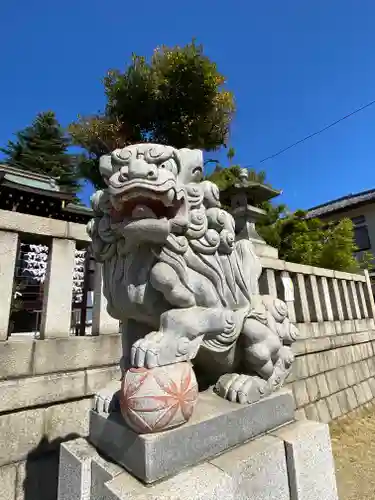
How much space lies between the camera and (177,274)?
1320mm

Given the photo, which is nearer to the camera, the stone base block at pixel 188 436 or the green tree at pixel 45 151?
the stone base block at pixel 188 436

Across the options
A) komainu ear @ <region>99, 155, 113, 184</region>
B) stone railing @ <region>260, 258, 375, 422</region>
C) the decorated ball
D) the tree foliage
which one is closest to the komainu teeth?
komainu ear @ <region>99, 155, 113, 184</region>

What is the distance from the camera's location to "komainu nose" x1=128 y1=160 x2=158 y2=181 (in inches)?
47.7

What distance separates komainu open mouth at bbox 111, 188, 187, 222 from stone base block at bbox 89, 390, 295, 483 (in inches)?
33.2

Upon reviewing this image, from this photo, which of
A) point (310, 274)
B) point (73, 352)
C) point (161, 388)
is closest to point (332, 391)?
point (310, 274)

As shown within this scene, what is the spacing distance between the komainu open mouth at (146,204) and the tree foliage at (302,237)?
17.0ft

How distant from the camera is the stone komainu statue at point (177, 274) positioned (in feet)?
4.08

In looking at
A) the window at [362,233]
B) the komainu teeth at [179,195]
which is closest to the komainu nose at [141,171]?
the komainu teeth at [179,195]

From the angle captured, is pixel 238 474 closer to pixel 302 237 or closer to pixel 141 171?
pixel 141 171

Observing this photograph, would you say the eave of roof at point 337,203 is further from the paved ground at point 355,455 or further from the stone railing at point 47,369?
the stone railing at point 47,369

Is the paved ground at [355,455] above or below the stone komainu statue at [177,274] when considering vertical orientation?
below

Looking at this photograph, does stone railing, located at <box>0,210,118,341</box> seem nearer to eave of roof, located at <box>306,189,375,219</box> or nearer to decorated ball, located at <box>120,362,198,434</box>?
decorated ball, located at <box>120,362,198,434</box>

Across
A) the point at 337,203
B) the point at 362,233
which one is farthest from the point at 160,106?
the point at 337,203

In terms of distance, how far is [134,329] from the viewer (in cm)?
152
